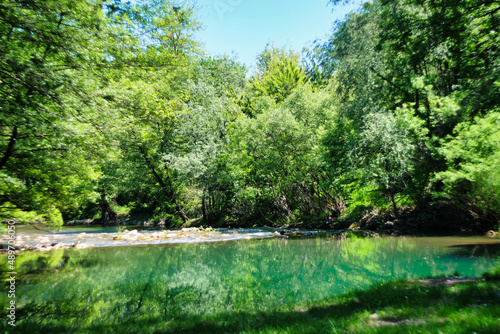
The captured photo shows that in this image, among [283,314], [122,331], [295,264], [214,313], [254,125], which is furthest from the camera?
[254,125]

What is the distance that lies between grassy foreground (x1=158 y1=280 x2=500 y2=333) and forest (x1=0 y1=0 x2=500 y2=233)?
5.63 metres

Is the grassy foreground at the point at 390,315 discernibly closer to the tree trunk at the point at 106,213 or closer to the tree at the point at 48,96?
the tree at the point at 48,96

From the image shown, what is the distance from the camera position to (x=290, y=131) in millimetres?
24094

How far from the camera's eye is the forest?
6.73 metres

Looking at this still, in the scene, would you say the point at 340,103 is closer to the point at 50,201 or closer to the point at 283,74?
the point at 50,201

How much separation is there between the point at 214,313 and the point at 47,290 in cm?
520

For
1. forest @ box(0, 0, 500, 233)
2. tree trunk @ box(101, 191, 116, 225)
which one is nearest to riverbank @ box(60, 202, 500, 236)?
forest @ box(0, 0, 500, 233)

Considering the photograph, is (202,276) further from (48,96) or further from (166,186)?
(166,186)

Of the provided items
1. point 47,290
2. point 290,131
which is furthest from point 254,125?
point 47,290

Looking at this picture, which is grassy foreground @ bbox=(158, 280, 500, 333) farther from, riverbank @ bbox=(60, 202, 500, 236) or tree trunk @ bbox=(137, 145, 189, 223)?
tree trunk @ bbox=(137, 145, 189, 223)

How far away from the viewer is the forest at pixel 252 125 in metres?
6.73

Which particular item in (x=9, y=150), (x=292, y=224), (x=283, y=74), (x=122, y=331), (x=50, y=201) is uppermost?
(x=283, y=74)

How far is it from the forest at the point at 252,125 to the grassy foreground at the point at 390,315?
563 centimetres

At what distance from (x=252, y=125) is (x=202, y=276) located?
1890cm
